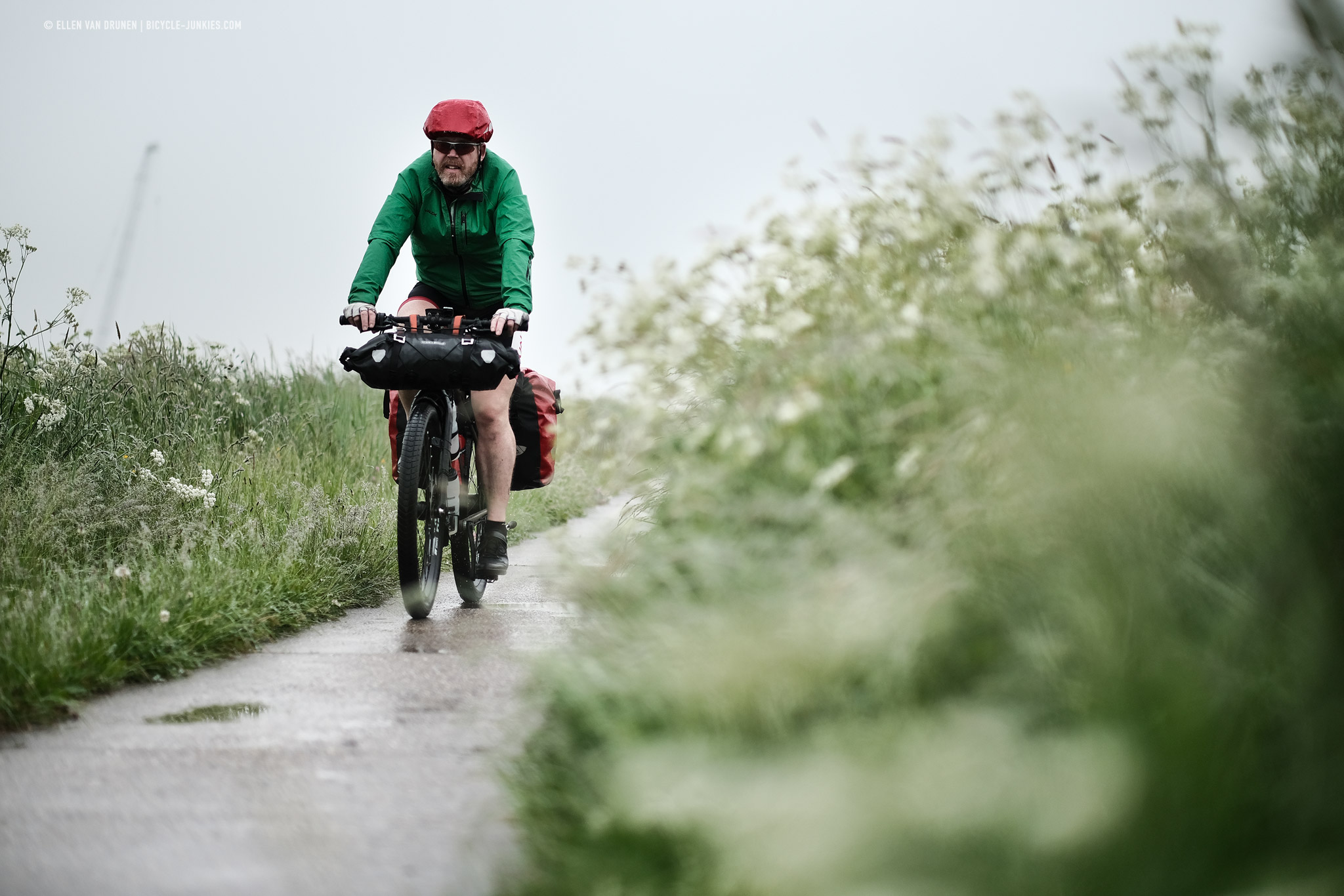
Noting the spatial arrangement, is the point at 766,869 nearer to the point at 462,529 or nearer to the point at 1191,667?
the point at 1191,667

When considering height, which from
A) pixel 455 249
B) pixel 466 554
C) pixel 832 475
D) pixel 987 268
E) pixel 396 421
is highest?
pixel 455 249

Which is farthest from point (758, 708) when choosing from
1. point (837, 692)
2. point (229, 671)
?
point (229, 671)

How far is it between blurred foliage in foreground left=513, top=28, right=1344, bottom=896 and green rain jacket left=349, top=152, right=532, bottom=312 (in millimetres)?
2340

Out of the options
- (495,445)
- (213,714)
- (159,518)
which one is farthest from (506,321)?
(213,714)

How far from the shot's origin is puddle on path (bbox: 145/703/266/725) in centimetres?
313

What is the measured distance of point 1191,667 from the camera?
174 cm

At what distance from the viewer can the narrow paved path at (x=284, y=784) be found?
6.95 feet

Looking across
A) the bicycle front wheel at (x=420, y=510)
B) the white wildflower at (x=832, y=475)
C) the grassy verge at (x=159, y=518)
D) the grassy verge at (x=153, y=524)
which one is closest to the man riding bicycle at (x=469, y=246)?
the bicycle front wheel at (x=420, y=510)

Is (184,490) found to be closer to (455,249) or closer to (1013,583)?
(455,249)

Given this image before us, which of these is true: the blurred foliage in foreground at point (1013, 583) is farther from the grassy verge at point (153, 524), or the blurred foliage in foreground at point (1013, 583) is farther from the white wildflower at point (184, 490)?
the white wildflower at point (184, 490)

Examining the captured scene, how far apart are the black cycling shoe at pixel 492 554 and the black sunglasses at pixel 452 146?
5.53 feet

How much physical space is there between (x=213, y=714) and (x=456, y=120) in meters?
2.99

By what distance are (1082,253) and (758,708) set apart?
1.50m

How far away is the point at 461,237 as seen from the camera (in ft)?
17.9
